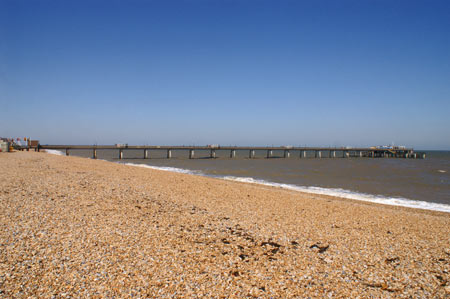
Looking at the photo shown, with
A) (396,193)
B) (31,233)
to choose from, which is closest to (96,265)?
(31,233)

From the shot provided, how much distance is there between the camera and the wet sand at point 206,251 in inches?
142

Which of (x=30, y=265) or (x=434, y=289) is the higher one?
(x=30, y=265)

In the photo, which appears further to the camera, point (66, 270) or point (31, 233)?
point (31, 233)

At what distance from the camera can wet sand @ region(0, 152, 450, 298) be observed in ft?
11.9

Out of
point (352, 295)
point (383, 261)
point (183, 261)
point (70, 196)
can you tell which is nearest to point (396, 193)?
point (383, 261)

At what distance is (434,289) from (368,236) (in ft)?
7.76

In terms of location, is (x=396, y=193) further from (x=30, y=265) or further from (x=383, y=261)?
(x=30, y=265)

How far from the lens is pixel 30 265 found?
3908 mm

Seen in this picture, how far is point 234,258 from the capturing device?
4574 mm

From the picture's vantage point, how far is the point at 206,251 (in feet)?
15.8

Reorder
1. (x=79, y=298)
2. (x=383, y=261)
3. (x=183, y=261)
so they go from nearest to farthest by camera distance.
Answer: (x=79, y=298)
(x=183, y=261)
(x=383, y=261)

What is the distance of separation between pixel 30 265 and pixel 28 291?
75cm

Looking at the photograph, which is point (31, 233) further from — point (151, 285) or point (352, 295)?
point (352, 295)

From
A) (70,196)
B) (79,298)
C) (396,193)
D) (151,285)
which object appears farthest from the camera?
(396,193)
